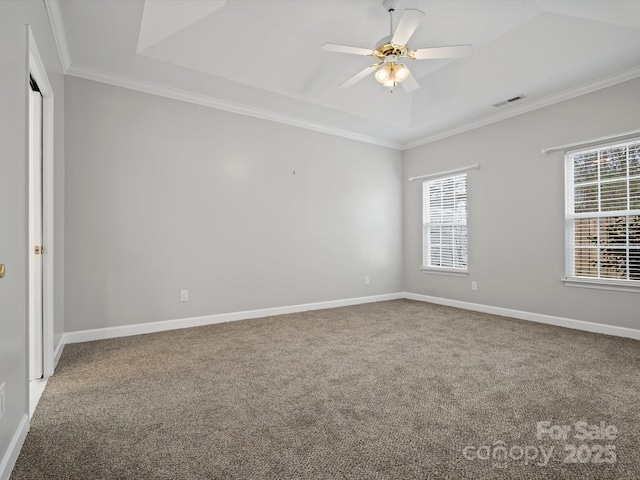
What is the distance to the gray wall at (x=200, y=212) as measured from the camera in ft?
11.3

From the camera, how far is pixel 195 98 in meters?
4.01

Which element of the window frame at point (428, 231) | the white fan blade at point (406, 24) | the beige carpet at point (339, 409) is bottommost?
the beige carpet at point (339, 409)

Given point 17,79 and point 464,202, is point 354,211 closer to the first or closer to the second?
point 464,202

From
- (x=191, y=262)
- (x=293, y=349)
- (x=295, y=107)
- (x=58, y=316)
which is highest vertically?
(x=295, y=107)

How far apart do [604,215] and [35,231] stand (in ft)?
17.0

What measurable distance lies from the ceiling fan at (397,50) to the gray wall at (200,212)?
71.3 inches

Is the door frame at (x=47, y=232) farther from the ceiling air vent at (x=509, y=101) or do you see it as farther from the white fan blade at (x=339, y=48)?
the ceiling air vent at (x=509, y=101)

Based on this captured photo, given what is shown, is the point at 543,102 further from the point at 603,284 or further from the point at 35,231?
the point at 35,231

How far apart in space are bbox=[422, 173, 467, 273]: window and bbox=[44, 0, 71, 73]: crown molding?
475cm

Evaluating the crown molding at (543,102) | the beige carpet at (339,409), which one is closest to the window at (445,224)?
the crown molding at (543,102)

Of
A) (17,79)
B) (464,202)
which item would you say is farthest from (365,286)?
(17,79)

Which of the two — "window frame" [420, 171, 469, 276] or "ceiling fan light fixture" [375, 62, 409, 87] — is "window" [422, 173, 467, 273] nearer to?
"window frame" [420, 171, 469, 276]

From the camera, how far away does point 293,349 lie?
10.2 ft

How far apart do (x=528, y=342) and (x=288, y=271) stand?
9.31 feet
